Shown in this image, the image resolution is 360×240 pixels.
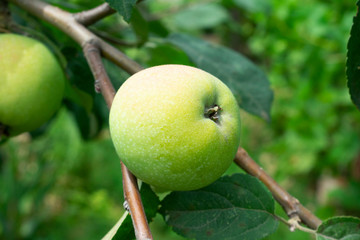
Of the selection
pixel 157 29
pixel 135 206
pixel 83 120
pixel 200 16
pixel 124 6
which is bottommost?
pixel 83 120

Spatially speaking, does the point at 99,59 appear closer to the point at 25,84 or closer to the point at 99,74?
the point at 99,74

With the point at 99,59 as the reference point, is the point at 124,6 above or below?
above

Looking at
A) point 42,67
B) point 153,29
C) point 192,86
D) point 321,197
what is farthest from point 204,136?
point 321,197

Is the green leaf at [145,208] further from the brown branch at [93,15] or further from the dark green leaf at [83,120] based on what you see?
the dark green leaf at [83,120]

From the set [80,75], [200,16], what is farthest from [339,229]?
[200,16]

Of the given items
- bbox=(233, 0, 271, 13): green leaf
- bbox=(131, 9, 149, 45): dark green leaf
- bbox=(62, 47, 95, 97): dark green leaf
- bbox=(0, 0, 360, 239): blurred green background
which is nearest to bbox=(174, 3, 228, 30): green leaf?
bbox=(0, 0, 360, 239): blurred green background

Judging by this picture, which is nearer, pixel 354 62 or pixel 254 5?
pixel 354 62

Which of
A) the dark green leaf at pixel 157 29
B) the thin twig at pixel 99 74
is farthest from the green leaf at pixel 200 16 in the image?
the thin twig at pixel 99 74
